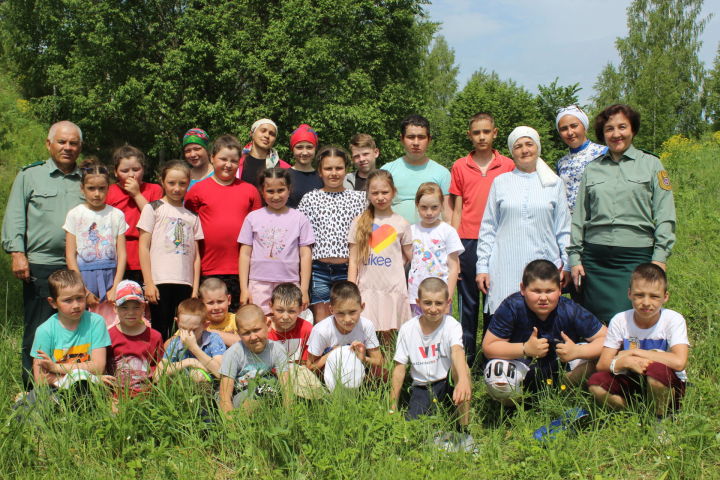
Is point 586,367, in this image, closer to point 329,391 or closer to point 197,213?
point 329,391

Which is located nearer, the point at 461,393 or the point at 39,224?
the point at 461,393

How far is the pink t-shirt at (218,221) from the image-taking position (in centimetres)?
486

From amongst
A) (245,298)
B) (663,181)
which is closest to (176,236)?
(245,298)

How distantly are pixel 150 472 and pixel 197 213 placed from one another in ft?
7.92

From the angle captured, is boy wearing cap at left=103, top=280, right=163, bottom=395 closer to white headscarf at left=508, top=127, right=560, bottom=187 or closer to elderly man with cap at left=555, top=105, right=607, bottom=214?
white headscarf at left=508, top=127, right=560, bottom=187

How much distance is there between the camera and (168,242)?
468 centimetres

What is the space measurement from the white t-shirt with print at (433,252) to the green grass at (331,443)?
3.86ft

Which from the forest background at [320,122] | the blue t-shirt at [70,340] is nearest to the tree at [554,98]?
the forest background at [320,122]

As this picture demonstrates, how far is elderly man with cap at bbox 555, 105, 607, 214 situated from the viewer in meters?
4.86

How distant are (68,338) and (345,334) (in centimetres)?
191

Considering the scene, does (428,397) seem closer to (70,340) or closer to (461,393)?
(461,393)

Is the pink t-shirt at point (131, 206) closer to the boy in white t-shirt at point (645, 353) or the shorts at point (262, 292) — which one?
the shorts at point (262, 292)

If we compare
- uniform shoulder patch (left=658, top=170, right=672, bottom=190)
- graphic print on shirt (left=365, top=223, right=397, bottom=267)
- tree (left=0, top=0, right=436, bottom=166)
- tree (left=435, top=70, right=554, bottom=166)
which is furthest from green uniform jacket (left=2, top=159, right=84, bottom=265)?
tree (left=435, top=70, right=554, bottom=166)

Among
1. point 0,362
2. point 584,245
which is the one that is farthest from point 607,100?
point 0,362
